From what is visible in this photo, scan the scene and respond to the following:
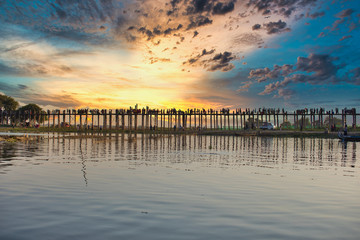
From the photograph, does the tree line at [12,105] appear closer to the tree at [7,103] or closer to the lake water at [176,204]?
the tree at [7,103]

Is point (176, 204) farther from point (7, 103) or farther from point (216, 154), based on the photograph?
point (7, 103)

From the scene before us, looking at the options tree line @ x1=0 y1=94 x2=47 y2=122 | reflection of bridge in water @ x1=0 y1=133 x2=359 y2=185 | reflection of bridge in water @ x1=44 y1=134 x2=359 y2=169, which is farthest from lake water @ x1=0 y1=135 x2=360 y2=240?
tree line @ x1=0 y1=94 x2=47 y2=122

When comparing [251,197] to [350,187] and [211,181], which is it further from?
[350,187]

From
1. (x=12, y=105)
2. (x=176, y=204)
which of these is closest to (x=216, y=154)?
(x=176, y=204)

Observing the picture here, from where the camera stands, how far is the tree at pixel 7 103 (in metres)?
107

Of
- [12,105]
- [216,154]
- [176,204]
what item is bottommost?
[176,204]

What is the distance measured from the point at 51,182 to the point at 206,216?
6.40m

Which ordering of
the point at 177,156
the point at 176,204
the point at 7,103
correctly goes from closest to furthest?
the point at 176,204, the point at 177,156, the point at 7,103

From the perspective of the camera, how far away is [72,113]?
81.4 m

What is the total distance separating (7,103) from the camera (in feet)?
357

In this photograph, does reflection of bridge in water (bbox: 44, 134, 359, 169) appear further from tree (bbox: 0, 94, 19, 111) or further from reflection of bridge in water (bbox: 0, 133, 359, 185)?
tree (bbox: 0, 94, 19, 111)

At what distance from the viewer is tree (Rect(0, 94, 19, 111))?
352 ft

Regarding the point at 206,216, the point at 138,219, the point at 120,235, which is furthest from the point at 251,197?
the point at 120,235

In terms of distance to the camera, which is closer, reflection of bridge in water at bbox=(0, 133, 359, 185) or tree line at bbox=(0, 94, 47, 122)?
reflection of bridge in water at bbox=(0, 133, 359, 185)
